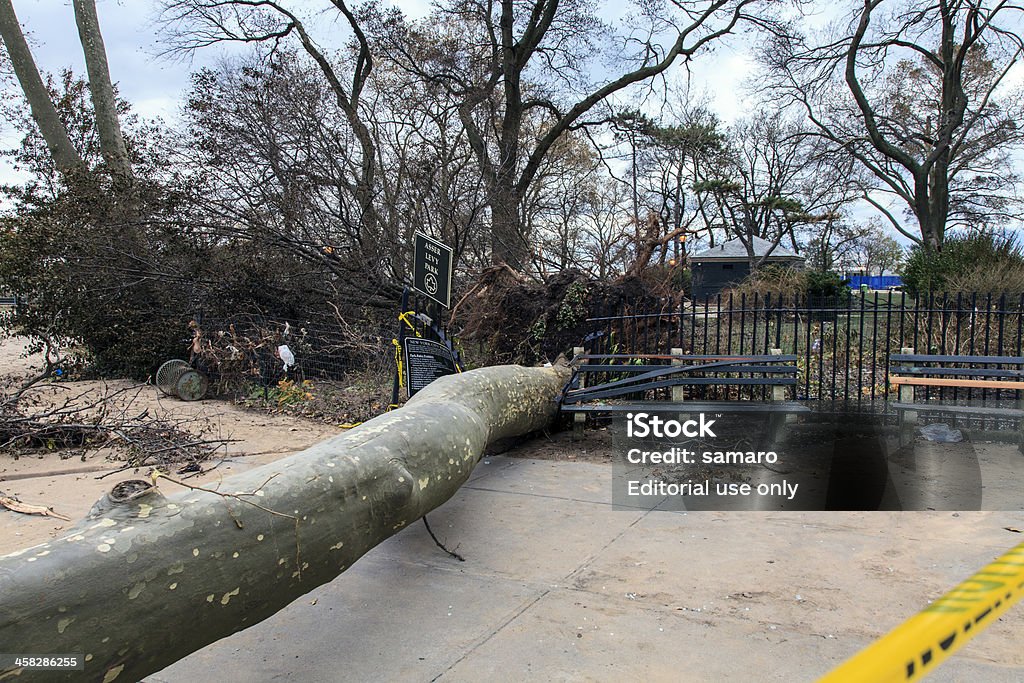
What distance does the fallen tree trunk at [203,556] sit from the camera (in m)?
1.73

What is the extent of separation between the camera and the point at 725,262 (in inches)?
1465

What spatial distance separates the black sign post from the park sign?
0.48 meters

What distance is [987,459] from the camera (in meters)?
5.59

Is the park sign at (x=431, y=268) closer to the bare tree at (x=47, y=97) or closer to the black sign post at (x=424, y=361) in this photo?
the black sign post at (x=424, y=361)

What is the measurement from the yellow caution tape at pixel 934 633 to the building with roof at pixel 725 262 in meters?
34.5

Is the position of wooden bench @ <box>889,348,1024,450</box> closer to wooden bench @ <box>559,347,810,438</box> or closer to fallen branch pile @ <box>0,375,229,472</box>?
wooden bench @ <box>559,347,810,438</box>

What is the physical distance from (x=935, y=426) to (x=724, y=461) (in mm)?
2359

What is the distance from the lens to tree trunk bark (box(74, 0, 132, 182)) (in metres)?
15.0

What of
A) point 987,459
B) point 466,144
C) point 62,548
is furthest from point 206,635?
point 466,144

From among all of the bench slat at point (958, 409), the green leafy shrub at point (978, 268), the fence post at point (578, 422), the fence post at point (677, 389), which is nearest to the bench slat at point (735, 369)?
the fence post at point (578, 422)

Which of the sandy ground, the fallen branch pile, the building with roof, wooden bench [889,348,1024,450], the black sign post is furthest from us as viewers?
the building with roof

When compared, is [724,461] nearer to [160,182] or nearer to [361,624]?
[361,624]

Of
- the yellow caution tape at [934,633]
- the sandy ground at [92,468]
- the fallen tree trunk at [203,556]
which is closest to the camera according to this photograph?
the yellow caution tape at [934,633]

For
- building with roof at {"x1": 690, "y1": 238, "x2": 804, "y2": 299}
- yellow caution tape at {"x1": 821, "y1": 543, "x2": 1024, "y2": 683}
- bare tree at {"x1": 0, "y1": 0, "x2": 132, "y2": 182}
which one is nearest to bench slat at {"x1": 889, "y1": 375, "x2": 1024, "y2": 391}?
yellow caution tape at {"x1": 821, "y1": 543, "x2": 1024, "y2": 683}
